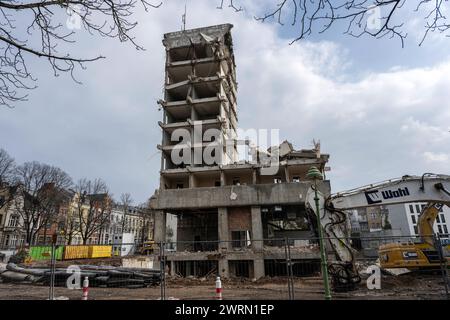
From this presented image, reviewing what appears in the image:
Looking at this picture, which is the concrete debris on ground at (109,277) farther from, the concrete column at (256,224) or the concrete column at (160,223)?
the concrete column at (160,223)

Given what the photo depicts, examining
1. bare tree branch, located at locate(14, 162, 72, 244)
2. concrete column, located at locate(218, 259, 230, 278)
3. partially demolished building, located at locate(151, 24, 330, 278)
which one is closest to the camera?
concrete column, located at locate(218, 259, 230, 278)

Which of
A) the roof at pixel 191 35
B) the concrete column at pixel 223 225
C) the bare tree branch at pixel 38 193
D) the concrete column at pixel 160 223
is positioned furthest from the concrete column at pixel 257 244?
the bare tree branch at pixel 38 193

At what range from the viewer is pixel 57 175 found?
147ft

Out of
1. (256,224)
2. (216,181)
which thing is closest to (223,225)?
(256,224)

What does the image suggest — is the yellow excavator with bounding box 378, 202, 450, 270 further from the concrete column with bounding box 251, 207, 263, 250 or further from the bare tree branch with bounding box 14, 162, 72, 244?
the bare tree branch with bounding box 14, 162, 72, 244

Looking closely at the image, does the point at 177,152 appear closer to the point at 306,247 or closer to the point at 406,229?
the point at 306,247

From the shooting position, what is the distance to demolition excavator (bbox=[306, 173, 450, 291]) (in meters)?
11.0

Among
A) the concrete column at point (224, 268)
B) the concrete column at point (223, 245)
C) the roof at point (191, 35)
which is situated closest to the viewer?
the concrete column at point (224, 268)

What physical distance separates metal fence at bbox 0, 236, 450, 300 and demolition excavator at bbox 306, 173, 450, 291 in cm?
5

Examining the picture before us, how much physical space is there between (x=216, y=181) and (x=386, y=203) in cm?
2257

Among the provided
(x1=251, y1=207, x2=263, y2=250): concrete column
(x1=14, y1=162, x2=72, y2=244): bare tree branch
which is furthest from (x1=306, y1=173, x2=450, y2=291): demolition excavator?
(x1=14, y1=162, x2=72, y2=244): bare tree branch

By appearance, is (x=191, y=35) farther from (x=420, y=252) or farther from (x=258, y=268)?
(x=420, y=252)

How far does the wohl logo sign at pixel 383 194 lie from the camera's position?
38.7 feet
